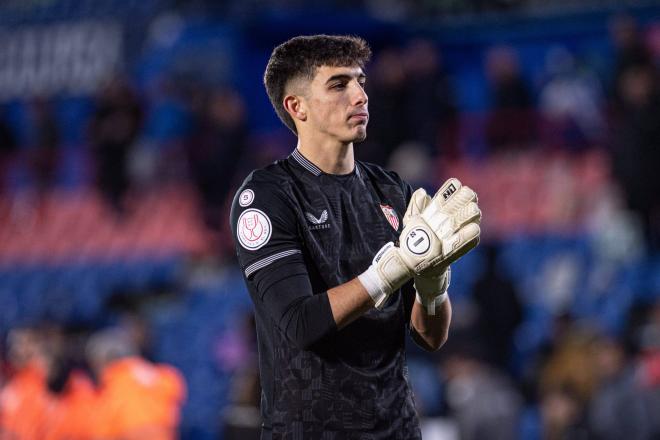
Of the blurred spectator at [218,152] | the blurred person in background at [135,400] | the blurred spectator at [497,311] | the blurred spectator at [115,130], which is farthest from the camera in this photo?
the blurred spectator at [115,130]

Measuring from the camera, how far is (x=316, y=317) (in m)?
3.27

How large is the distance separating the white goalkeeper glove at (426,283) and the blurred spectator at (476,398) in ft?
14.9

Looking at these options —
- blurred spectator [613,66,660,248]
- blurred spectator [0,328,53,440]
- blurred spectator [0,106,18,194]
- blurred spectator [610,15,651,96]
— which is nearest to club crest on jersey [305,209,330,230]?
blurred spectator [0,328,53,440]

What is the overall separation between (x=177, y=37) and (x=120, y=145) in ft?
9.21

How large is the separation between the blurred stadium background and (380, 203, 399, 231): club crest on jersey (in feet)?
11.8

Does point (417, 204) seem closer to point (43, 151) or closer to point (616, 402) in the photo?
point (616, 402)

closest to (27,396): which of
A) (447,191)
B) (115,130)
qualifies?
(115,130)

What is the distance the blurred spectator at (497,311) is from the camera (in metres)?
9.35

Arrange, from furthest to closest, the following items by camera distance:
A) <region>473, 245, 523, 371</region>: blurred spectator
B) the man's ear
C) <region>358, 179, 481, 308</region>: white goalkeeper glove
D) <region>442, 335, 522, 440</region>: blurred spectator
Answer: <region>473, 245, 523, 371</region>: blurred spectator
<region>442, 335, 522, 440</region>: blurred spectator
the man's ear
<region>358, 179, 481, 308</region>: white goalkeeper glove

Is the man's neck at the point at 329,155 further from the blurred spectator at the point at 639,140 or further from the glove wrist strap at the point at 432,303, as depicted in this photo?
the blurred spectator at the point at 639,140

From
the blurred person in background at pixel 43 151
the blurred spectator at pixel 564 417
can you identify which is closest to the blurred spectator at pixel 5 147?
the blurred person in background at pixel 43 151

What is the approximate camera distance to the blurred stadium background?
821 cm

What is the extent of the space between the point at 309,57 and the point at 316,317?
2.74 ft

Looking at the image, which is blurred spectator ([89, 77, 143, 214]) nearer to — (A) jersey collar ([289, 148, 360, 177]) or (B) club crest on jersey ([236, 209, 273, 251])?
(A) jersey collar ([289, 148, 360, 177])
